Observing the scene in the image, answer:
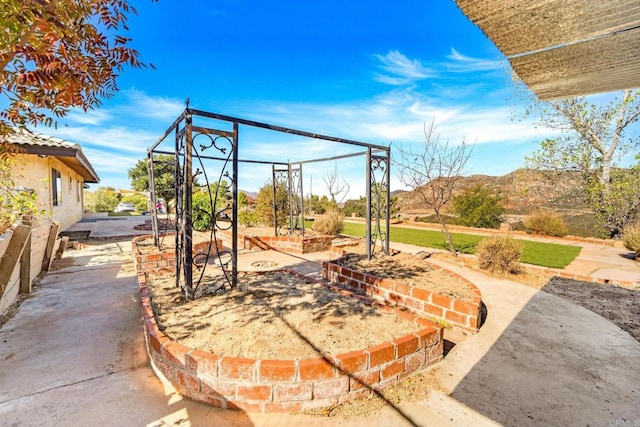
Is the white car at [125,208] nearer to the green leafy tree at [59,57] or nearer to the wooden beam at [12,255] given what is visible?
the wooden beam at [12,255]

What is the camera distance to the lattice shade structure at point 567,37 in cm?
95

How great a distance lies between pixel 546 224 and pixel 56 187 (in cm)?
1813

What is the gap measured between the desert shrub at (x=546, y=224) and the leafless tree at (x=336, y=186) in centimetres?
896

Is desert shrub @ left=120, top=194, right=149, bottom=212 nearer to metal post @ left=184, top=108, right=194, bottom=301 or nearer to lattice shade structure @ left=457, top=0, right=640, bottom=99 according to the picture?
metal post @ left=184, top=108, right=194, bottom=301

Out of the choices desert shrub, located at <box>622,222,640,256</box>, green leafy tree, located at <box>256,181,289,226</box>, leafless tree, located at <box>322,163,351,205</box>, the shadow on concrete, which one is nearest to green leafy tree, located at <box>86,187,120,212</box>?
leafless tree, located at <box>322,163,351,205</box>

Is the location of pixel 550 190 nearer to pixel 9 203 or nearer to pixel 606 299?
pixel 606 299

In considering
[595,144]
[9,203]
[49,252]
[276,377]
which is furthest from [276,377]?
[595,144]

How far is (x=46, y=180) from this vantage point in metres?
4.91

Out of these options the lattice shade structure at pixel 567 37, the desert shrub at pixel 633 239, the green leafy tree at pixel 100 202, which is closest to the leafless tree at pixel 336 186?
the desert shrub at pixel 633 239

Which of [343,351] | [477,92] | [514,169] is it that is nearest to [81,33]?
[343,351]

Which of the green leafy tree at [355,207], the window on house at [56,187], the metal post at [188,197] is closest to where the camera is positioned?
the metal post at [188,197]

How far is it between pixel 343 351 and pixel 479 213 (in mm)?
12306

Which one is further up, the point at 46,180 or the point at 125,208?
the point at 46,180

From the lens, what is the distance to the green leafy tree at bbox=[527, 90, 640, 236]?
31.6 ft
